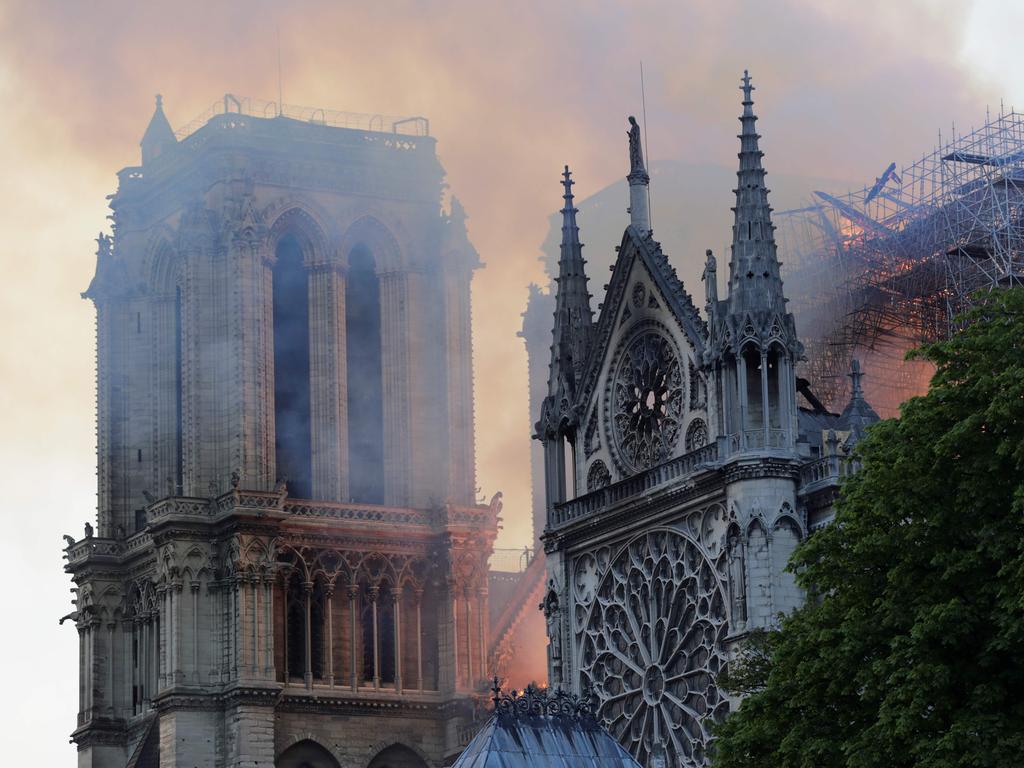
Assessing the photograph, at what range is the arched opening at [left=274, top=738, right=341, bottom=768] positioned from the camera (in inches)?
3511

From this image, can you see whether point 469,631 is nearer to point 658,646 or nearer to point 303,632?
point 303,632

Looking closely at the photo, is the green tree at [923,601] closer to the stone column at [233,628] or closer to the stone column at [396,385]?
the stone column at [233,628]

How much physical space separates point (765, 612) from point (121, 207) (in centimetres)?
4215

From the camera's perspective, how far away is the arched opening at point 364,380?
94.2m

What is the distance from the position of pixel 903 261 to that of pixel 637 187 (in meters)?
8.67

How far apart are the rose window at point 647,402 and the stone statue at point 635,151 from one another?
14.6 ft

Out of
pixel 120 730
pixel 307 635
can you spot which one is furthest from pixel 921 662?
pixel 120 730

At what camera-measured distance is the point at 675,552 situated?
65.4 meters

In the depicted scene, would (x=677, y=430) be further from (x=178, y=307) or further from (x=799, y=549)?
(x=178, y=307)

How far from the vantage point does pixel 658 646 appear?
65.8m

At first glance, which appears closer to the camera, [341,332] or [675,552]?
[675,552]

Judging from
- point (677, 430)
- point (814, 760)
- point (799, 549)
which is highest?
point (677, 430)

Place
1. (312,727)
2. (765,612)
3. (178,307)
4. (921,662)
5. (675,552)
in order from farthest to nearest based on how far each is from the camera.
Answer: (178,307)
(312,727)
(675,552)
(765,612)
(921,662)

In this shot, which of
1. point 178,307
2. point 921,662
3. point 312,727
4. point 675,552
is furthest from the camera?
point 178,307
